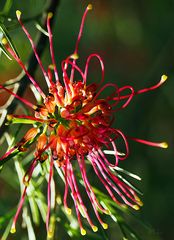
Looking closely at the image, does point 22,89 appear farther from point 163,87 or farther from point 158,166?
point 158,166

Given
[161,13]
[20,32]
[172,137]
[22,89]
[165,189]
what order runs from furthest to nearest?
[172,137]
[165,189]
[161,13]
[20,32]
[22,89]

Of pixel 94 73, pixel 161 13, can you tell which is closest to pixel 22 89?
pixel 161 13

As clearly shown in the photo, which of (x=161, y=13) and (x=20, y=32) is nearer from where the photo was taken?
(x=20, y=32)

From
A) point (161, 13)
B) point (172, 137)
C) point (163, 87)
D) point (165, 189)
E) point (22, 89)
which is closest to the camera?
point (22, 89)

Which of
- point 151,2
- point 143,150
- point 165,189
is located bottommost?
point 165,189

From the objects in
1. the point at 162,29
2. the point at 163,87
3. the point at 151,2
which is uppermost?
the point at 151,2

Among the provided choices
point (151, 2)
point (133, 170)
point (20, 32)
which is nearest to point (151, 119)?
point (133, 170)

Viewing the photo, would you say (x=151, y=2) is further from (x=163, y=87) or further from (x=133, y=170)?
(x=133, y=170)

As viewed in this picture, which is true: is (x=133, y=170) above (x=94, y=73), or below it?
below

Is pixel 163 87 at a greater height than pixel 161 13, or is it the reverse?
pixel 161 13
